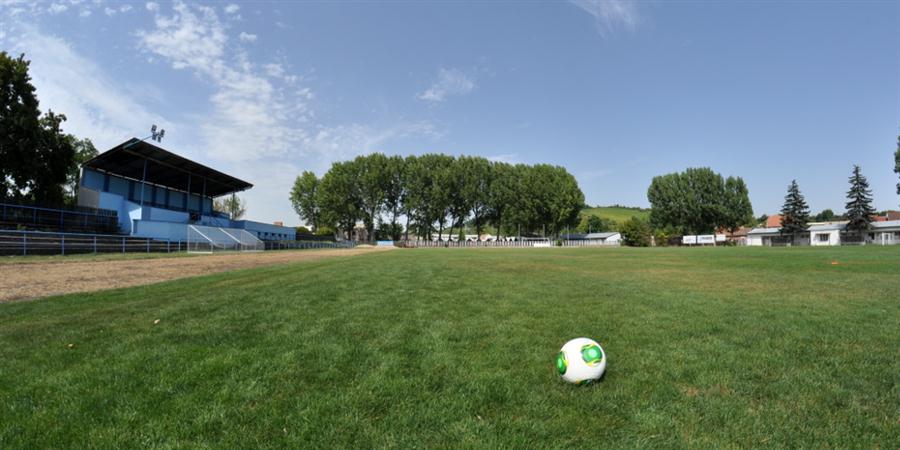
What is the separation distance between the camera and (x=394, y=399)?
11.0 feet

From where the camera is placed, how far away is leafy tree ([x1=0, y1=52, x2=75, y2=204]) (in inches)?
1256

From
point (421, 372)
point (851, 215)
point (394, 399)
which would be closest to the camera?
point (394, 399)

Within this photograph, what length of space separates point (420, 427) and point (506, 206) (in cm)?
8363

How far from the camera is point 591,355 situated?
151 inches

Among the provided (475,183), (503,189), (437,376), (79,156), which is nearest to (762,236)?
(503,189)

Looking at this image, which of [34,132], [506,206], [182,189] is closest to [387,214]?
[506,206]

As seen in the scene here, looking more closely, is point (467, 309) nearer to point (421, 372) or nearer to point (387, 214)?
point (421, 372)

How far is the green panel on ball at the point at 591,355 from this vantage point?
382 centimetres

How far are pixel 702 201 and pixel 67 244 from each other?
100m

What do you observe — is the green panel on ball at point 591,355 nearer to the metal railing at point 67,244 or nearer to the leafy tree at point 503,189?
the metal railing at point 67,244

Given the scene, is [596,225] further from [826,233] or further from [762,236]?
[826,233]

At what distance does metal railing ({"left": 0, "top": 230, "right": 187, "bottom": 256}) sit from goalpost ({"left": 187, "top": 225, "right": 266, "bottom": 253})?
265cm

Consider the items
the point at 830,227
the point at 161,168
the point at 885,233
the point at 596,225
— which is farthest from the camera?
the point at 596,225

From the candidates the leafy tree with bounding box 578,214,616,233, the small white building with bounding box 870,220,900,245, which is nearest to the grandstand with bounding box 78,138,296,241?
the small white building with bounding box 870,220,900,245
